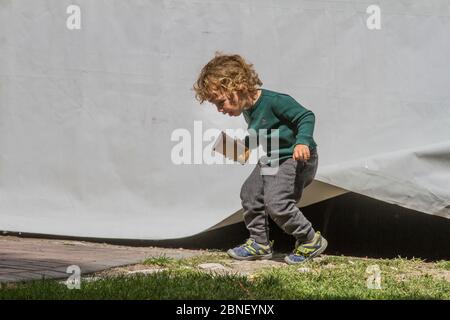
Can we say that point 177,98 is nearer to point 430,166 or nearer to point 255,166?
point 255,166

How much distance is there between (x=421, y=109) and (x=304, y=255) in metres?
0.96

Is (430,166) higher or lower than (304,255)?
higher

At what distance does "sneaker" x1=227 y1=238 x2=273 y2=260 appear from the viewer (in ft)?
14.0

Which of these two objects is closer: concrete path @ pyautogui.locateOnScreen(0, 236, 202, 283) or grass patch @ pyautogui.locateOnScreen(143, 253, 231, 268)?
concrete path @ pyautogui.locateOnScreen(0, 236, 202, 283)

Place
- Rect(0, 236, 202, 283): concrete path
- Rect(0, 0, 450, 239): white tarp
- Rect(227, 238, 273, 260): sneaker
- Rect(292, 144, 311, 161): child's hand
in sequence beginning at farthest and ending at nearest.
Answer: Rect(0, 0, 450, 239): white tarp → Rect(227, 238, 273, 260): sneaker → Rect(292, 144, 311, 161): child's hand → Rect(0, 236, 202, 283): concrete path

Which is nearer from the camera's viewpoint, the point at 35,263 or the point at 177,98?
the point at 35,263

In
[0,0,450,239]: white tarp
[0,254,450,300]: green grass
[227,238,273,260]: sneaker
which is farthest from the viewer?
[0,0,450,239]: white tarp

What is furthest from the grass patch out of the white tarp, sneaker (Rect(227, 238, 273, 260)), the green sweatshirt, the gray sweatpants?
the green sweatshirt

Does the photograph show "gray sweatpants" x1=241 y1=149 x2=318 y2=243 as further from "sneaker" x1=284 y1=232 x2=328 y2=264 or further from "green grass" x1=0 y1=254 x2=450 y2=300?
"green grass" x1=0 y1=254 x2=450 y2=300

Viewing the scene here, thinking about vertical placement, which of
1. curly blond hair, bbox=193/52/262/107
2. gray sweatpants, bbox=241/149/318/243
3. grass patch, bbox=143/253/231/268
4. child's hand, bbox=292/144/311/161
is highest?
curly blond hair, bbox=193/52/262/107

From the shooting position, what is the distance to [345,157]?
4.50 metres

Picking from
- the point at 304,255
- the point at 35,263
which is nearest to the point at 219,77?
the point at 304,255

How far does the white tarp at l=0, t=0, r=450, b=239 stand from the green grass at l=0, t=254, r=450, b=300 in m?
0.76

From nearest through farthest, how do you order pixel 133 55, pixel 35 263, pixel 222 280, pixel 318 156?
1. pixel 222 280
2. pixel 35 263
3. pixel 318 156
4. pixel 133 55
